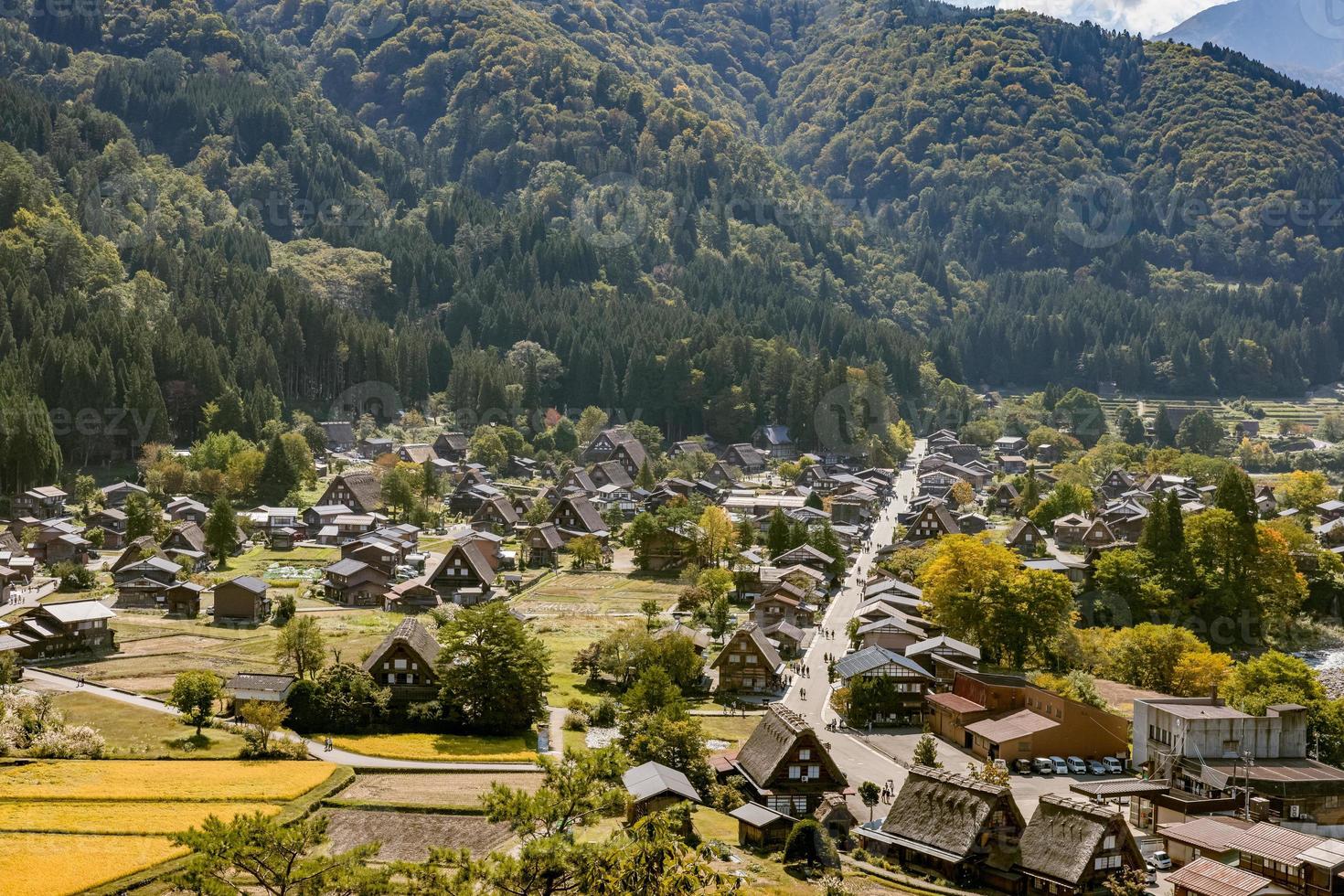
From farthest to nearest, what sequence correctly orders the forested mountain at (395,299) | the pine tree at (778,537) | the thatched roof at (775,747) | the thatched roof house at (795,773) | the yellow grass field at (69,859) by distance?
the forested mountain at (395,299) < the pine tree at (778,537) < the thatched roof at (775,747) < the thatched roof house at (795,773) < the yellow grass field at (69,859)

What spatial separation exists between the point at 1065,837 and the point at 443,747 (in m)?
18.7

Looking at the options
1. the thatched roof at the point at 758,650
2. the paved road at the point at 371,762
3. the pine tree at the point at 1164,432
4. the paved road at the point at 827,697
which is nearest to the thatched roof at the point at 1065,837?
the paved road at the point at 827,697

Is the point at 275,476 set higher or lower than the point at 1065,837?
lower

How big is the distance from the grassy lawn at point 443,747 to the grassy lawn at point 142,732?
3371 mm

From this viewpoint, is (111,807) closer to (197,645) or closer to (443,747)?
(443,747)

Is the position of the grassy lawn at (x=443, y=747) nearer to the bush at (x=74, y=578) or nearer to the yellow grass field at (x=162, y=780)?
the yellow grass field at (x=162, y=780)

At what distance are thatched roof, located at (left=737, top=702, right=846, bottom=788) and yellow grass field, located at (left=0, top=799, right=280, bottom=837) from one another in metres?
13.1

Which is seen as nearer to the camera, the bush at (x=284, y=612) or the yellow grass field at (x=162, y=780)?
the yellow grass field at (x=162, y=780)

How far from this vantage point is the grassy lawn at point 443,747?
4034 cm

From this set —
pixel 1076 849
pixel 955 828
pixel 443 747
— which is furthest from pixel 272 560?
pixel 1076 849

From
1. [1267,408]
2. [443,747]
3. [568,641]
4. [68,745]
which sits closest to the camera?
[68,745]

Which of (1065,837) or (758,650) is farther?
(758,650)

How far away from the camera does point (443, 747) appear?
41.6 metres

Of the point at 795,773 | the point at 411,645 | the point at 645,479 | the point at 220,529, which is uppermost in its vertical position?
the point at 411,645
